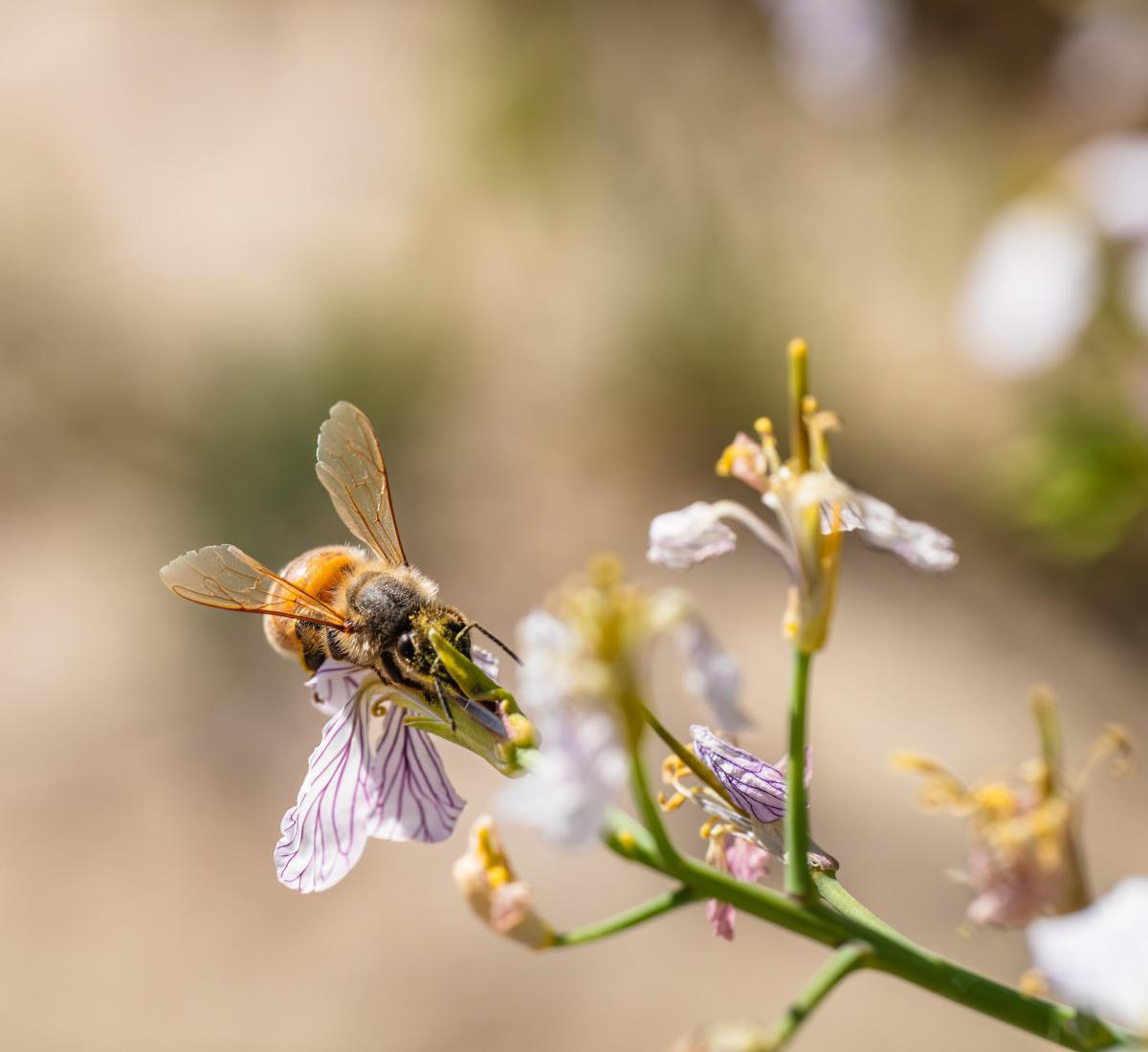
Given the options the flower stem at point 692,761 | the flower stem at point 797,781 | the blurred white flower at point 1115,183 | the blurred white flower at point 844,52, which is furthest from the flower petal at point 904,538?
the blurred white flower at point 844,52

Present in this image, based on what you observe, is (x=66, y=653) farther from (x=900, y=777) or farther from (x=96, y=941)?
(x=900, y=777)

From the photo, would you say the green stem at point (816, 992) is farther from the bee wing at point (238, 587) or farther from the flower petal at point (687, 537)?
the bee wing at point (238, 587)

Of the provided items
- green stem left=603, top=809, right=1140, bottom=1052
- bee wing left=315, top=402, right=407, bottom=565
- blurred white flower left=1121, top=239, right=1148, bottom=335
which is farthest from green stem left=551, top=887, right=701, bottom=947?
blurred white flower left=1121, top=239, right=1148, bottom=335

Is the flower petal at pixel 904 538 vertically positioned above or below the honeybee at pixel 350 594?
below

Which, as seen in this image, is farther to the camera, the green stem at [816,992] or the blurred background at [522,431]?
the blurred background at [522,431]

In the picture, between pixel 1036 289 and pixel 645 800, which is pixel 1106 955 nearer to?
pixel 645 800

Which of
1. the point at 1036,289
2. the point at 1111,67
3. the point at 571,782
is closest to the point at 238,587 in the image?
the point at 571,782
